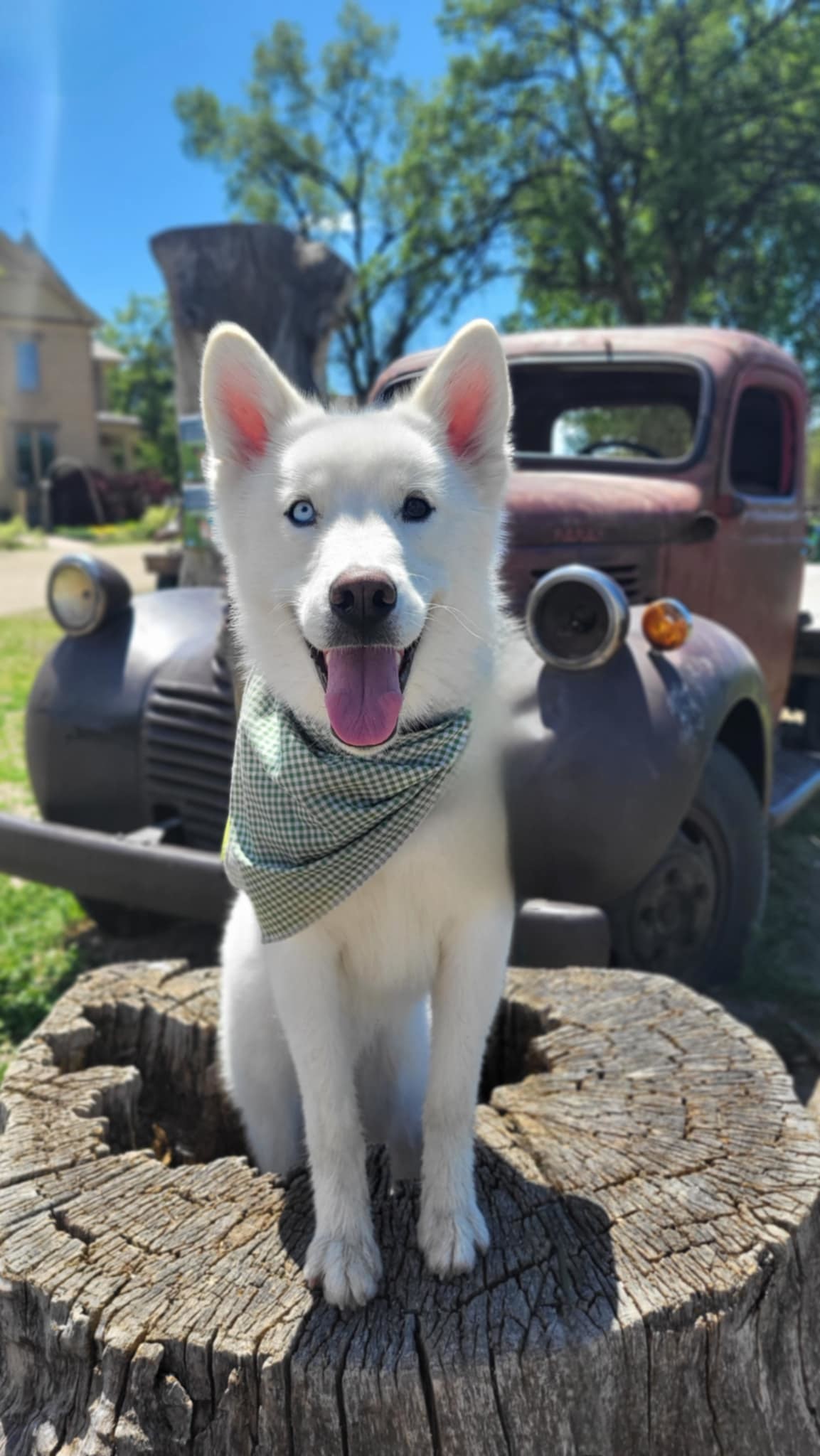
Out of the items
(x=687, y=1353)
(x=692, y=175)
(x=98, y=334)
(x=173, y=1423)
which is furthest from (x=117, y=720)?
(x=98, y=334)

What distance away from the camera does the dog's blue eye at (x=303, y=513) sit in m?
1.58

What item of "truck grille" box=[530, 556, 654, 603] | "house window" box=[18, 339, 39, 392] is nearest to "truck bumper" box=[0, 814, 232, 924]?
"truck grille" box=[530, 556, 654, 603]

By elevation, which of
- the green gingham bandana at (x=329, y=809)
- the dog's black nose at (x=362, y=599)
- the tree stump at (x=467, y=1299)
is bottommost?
the tree stump at (x=467, y=1299)

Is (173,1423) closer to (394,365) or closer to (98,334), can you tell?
(394,365)

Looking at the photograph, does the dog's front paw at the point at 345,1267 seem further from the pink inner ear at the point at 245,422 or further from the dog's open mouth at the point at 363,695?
the pink inner ear at the point at 245,422

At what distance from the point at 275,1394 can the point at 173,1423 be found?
170 mm

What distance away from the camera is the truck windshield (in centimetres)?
443

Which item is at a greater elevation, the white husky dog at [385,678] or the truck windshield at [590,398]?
the truck windshield at [590,398]

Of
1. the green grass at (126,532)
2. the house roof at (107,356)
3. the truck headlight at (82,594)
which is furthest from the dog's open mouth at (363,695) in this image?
the house roof at (107,356)

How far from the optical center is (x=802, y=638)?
5.93 m

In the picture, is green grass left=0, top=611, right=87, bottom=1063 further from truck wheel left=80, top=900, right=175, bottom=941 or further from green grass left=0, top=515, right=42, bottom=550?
green grass left=0, top=515, right=42, bottom=550

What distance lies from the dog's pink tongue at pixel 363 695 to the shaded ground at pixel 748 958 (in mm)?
2392

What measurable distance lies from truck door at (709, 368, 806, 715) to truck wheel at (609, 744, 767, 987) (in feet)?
4.54

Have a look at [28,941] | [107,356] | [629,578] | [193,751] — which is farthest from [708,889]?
[107,356]
